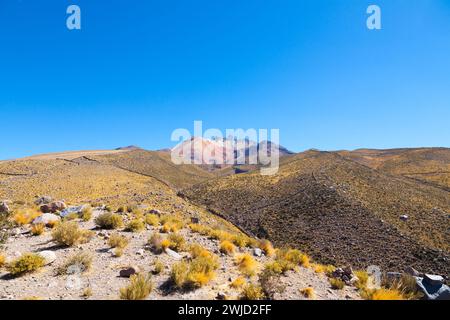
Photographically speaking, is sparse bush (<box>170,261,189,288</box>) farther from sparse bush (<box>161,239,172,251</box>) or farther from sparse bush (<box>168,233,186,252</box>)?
sparse bush (<box>168,233,186,252</box>)

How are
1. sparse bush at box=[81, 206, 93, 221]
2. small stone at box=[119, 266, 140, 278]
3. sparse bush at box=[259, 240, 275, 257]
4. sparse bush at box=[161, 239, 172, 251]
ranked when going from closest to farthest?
small stone at box=[119, 266, 140, 278] → sparse bush at box=[161, 239, 172, 251] → sparse bush at box=[259, 240, 275, 257] → sparse bush at box=[81, 206, 93, 221]

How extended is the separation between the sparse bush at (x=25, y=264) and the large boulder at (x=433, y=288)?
11072mm

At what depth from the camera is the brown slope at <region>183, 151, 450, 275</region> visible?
19797 mm

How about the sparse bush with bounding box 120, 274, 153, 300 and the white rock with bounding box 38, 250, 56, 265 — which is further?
the white rock with bounding box 38, 250, 56, 265

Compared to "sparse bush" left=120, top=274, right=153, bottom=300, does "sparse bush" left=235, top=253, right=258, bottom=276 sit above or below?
below

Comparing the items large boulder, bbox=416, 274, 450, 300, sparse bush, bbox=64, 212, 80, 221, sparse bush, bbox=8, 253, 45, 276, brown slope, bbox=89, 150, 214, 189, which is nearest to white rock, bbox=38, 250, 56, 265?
sparse bush, bbox=8, 253, 45, 276

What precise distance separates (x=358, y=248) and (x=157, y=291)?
19.9 metres

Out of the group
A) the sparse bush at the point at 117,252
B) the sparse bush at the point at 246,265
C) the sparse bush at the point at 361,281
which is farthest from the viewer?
the sparse bush at the point at 117,252

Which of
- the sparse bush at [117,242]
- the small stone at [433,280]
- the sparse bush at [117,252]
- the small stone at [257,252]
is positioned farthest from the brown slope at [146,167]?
the small stone at [433,280]

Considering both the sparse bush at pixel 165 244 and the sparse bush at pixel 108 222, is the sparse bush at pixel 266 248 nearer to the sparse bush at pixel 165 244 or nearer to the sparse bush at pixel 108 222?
the sparse bush at pixel 165 244

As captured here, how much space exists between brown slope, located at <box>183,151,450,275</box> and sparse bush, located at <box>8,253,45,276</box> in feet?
62.2

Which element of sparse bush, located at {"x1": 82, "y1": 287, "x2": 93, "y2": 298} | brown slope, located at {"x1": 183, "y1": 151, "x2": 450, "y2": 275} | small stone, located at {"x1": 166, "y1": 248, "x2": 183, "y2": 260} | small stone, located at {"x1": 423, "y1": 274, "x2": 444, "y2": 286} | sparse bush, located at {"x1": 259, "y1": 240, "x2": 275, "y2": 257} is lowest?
brown slope, located at {"x1": 183, "y1": 151, "x2": 450, "y2": 275}

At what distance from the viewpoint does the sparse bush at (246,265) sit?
7845mm

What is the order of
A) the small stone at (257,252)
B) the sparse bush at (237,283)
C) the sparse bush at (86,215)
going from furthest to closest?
the sparse bush at (86,215) < the small stone at (257,252) < the sparse bush at (237,283)
